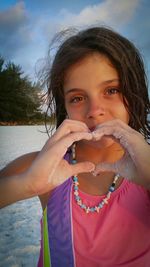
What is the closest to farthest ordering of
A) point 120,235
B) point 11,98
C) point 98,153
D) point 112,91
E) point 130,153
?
point 130,153 → point 120,235 → point 112,91 → point 98,153 → point 11,98

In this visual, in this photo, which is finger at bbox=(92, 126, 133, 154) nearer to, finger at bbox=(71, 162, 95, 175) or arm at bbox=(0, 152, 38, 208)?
finger at bbox=(71, 162, 95, 175)

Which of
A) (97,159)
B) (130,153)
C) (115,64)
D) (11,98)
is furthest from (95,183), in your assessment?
(11,98)

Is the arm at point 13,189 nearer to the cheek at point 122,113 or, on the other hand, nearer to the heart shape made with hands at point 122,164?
the heart shape made with hands at point 122,164

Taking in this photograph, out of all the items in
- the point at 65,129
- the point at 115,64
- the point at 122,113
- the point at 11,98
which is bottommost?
the point at 65,129

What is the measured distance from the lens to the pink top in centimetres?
196

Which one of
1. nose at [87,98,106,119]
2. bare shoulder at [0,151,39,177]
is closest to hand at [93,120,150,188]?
nose at [87,98,106,119]

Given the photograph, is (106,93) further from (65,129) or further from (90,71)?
(65,129)

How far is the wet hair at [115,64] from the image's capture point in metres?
2.25

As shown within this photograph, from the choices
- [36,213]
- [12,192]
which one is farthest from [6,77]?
[12,192]

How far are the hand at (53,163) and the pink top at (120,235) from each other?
0.55 meters

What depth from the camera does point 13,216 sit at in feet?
17.1

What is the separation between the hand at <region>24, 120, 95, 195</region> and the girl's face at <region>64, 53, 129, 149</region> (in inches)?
14.7

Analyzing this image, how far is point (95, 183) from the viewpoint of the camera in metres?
2.27

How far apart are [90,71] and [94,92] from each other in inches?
6.7
